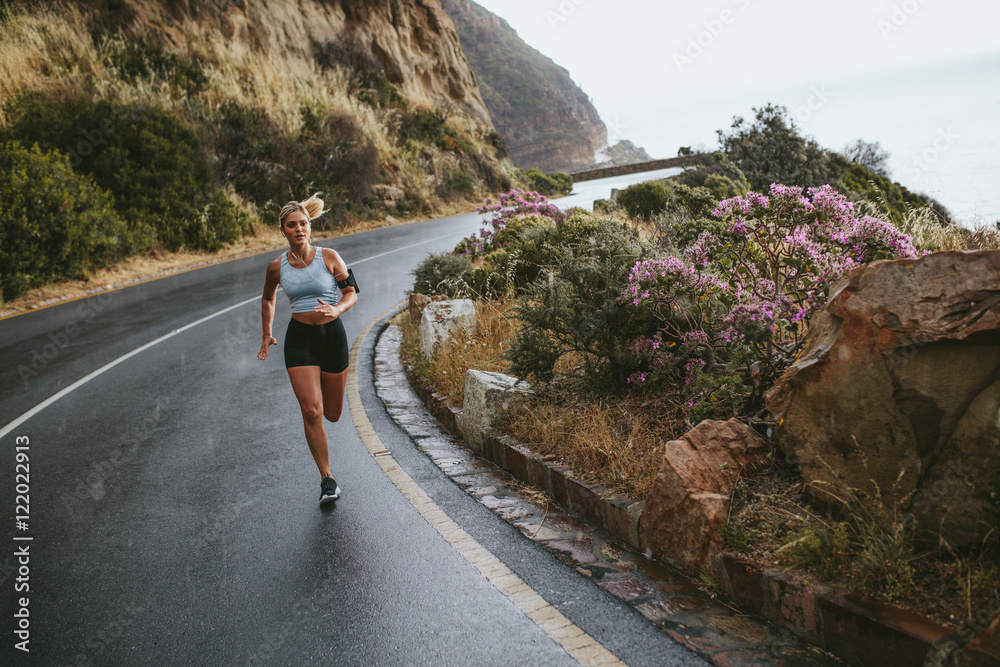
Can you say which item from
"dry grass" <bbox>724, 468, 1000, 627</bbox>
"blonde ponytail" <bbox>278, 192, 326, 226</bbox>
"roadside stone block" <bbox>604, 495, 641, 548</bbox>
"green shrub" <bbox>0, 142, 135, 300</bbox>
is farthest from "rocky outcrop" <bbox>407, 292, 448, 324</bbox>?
"green shrub" <bbox>0, 142, 135, 300</bbox>

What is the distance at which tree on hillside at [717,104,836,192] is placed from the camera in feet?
49.1

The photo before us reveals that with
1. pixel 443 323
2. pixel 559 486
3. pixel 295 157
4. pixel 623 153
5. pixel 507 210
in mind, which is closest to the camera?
pixel 559 486

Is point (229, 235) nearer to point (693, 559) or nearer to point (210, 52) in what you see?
point (210, 52)

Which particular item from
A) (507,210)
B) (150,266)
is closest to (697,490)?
(507,210)

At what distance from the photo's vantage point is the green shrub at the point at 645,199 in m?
15.3

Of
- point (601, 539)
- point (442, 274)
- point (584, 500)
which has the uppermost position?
point (442, 274)

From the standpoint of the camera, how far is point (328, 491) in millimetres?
4547

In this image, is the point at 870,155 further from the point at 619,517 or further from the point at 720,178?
the point at 619,517

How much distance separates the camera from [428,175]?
32.6 metres

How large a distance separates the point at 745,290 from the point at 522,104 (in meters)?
110

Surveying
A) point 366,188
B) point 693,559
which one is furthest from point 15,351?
point 366,188

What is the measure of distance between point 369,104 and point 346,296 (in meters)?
31.8

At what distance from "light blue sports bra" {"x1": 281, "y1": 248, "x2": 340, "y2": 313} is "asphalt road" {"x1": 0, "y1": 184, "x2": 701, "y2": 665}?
1355 mm

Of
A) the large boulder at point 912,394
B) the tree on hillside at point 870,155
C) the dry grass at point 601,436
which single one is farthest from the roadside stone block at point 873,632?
the tree on hillside at point 870,155
